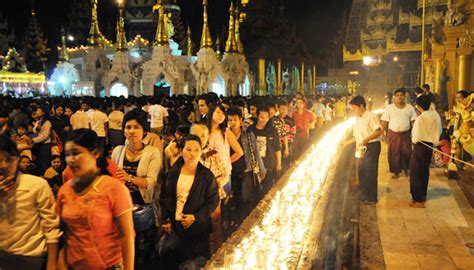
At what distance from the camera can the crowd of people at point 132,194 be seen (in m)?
3.02

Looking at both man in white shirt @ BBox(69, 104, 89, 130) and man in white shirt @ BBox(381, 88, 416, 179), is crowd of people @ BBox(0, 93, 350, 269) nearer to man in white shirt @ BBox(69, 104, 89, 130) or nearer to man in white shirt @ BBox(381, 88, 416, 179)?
man in white shirt @ BBox(69, 104, 89, 130)

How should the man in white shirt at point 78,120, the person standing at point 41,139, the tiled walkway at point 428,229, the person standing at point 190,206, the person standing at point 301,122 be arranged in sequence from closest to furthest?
the person standing at point 190,206 → the tiled walkway at point 428,229 → the person standing at point 41,139 → the man in white shirt at point 78,120 → the person standing at point 301,122

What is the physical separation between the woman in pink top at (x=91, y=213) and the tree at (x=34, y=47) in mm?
52753

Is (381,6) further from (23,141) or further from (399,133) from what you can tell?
(23,141)

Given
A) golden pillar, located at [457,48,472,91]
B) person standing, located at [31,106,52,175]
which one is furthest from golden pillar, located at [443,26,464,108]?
person standing, located at [31,106,52,175]

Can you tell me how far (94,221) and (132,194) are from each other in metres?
1.55

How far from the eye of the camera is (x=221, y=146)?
232 inches

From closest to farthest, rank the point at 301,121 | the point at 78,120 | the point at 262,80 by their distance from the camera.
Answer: the point at 78,120
the point at 301,121
the point at 262,80

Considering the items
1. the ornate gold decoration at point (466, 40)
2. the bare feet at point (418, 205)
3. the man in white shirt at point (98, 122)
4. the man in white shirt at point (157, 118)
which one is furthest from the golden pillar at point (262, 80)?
the bare feet at point (418, 205)

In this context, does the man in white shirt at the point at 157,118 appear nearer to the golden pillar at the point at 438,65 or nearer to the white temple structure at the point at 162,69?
the golden pillar at the point at 438,65

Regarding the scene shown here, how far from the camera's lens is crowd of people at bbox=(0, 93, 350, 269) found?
302cm

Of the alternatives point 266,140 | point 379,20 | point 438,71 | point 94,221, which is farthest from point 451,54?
point 379,20

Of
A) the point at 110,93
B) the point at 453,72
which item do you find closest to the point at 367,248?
the point at 453,72

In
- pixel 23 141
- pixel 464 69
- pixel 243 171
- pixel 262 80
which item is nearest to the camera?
pixel 243 171
